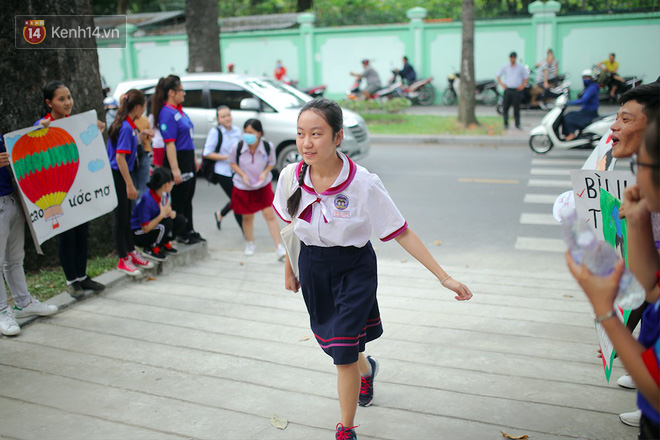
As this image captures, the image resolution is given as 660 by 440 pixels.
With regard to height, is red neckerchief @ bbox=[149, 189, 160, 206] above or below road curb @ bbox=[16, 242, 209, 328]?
above

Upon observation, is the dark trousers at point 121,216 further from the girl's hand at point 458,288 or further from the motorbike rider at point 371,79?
the motorbike rider at point 371,79

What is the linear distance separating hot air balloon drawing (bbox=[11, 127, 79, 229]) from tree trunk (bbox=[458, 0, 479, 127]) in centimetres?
1259

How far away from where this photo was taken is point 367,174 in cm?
316

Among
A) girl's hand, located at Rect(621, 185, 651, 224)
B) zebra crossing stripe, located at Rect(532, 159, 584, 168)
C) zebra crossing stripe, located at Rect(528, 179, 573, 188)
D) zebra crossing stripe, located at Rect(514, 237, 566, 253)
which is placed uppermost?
girl's hand, located at Rect(621, 185, 651, 224)

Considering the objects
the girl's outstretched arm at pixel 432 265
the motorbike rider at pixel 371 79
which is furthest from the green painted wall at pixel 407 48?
the girl's outstretched arm at pixel 432 265

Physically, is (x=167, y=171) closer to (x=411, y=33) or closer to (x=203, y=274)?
(x=203, y=274)

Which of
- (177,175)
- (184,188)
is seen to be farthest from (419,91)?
(177,175)

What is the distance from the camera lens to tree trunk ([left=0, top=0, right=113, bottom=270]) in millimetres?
5477

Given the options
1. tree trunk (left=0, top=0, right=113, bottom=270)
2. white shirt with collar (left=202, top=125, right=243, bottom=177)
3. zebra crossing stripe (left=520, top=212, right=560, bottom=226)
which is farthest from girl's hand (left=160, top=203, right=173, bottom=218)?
zebra crossing stripe (left=520, top=212, right=560, bottom=226)

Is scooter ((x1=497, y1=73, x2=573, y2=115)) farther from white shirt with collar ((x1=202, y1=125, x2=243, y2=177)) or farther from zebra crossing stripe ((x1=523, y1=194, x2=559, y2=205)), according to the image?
white shirt with collar ((x1=202, y1=125, x2=243, y2=177))

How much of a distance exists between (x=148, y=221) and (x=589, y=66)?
17.7 meters

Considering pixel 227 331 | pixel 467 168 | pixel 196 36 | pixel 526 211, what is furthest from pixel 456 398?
pixel 196 36

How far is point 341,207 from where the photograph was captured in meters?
3.11

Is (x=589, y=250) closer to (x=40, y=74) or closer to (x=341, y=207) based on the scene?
(x=341, y=207)
